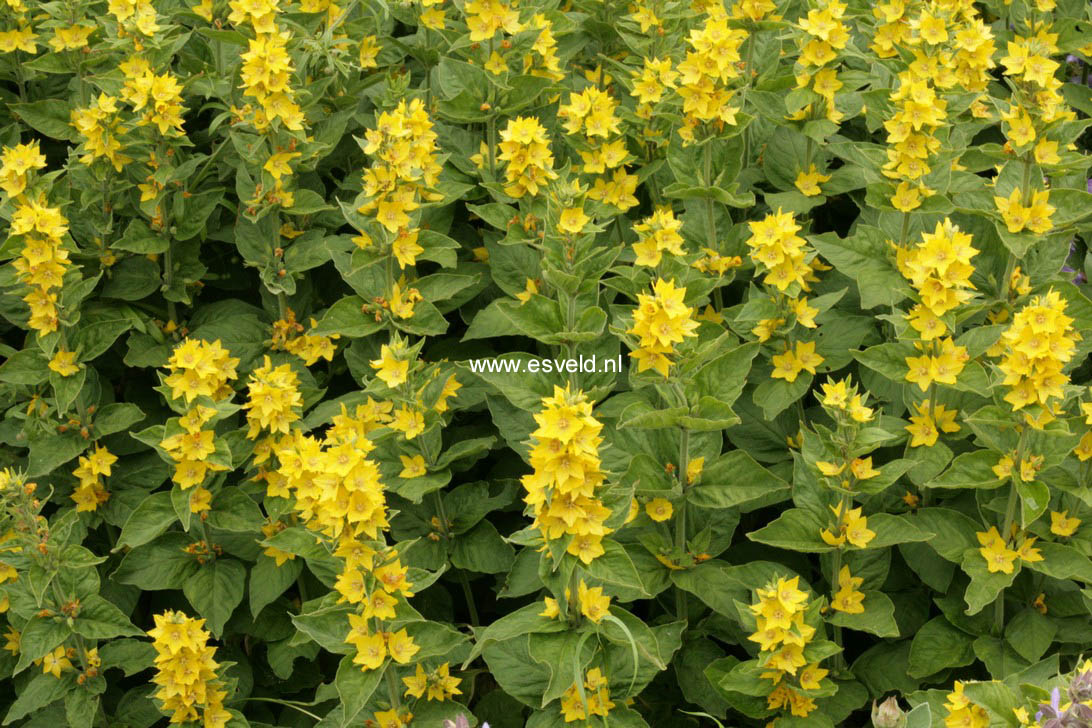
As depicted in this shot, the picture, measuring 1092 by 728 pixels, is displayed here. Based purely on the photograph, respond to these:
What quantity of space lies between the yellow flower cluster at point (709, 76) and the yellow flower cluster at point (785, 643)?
1409 mm

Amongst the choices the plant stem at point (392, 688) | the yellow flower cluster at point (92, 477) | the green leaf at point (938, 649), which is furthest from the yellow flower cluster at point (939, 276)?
the yellow flower cluster at point (92, 477)

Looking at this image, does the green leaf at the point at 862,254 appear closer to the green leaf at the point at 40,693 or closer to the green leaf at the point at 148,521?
the green leaf at the point at 148,521

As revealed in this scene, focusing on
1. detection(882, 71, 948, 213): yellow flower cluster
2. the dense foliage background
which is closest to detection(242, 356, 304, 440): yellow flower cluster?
the dense foliage background

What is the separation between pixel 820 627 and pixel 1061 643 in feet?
2.30

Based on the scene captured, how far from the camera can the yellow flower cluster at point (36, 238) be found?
3398 millimetres

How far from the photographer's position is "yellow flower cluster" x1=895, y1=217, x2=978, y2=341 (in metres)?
3.01

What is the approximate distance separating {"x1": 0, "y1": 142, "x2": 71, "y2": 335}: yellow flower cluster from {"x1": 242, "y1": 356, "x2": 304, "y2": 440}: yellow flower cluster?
0.70 metres

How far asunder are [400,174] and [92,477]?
1.33 m

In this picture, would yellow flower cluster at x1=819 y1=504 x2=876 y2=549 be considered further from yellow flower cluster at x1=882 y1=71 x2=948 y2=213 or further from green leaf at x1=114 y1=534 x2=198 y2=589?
green leaf at x1=114 y1=534 x2=198 y2=589

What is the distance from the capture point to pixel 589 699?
2.88 meters

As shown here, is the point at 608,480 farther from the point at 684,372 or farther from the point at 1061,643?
the point at 1061,643

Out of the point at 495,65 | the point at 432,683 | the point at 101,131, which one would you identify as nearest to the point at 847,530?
the point at 432,683

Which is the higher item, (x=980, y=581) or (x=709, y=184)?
(x=709, y=184)

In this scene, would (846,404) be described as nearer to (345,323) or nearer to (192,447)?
(345,323)
